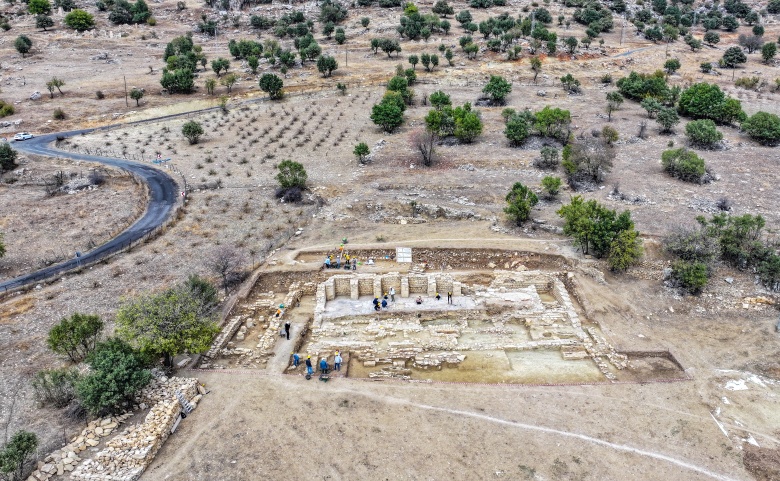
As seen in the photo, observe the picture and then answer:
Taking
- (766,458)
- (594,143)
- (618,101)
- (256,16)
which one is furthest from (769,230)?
(256,16)

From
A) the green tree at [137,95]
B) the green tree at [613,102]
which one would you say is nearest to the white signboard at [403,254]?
the green tree at [613,102]

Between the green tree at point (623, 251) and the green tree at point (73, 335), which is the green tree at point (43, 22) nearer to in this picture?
the green tree at point (73, 335)

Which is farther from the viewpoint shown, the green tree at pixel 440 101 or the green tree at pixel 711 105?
the green tree at pixel 440 101

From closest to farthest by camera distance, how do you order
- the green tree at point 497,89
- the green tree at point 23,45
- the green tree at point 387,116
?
1. the green tree at point 387,116
2. the green tree at point 497,89
3. the green tree at point 23,45

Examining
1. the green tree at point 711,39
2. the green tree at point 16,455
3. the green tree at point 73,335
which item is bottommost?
the green tree at point 16,455

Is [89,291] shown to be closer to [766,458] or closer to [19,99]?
[766,458]

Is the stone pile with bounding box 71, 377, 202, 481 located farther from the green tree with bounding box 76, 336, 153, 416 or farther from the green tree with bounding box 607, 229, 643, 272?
the green tree with bounding box 607, 229, 643, 272
